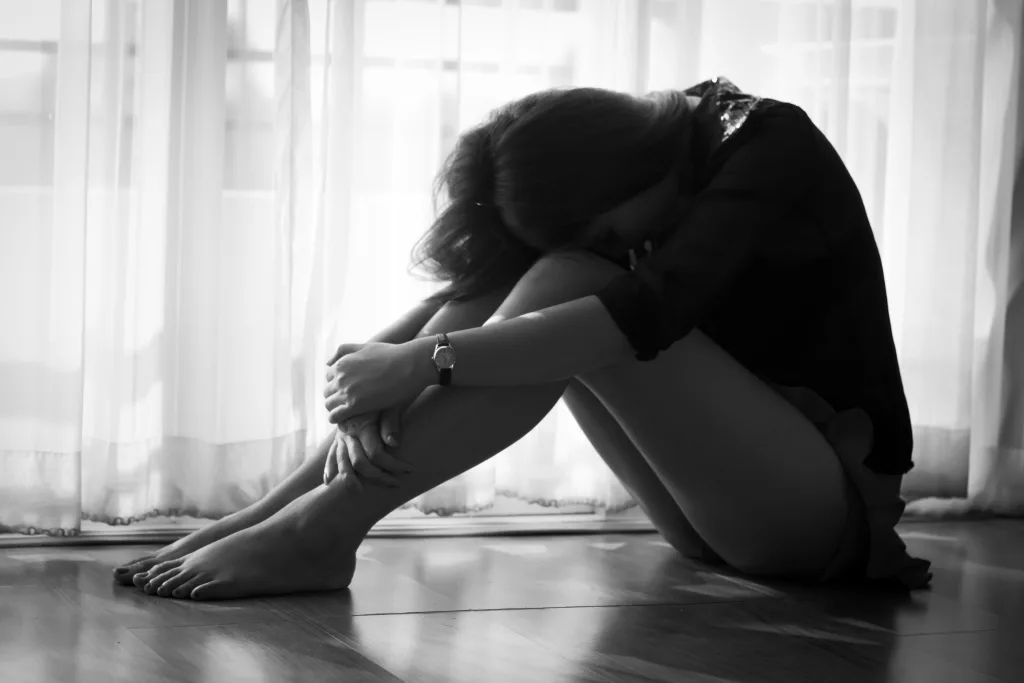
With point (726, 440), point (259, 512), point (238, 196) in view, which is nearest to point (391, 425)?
point (259, 512)

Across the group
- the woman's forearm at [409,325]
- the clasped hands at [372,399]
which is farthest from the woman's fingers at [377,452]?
the woman's forearm at [409,325]

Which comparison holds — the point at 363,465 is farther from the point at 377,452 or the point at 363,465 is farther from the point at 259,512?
the point at 259,512

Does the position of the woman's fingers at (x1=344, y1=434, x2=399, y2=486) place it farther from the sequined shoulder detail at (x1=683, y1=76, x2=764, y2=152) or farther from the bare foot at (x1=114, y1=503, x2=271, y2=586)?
the sequined shoulder detail at (x1=683, y1=76, x2=764, y2=152)

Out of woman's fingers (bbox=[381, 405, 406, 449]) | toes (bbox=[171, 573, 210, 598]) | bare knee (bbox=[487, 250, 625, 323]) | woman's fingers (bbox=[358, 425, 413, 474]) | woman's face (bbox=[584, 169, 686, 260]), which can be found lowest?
toes (bbox=[171, 573, 210, 598])

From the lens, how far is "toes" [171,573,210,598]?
4.55 feet

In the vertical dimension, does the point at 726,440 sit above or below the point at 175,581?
above

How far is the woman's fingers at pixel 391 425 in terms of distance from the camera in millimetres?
1318

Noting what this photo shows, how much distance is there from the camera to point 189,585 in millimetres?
1388

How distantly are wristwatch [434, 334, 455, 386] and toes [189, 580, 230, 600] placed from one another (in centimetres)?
36

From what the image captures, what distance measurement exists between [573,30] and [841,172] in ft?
2.53

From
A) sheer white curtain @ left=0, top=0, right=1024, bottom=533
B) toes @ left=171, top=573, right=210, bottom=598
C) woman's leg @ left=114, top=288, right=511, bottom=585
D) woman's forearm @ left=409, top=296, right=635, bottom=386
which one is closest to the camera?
woman's forearm @ left=409, top=296, right=635, bottom=386

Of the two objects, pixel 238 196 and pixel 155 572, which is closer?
pixel 155 572

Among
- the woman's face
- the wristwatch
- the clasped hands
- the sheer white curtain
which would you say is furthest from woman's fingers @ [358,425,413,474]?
the sheer white curtain

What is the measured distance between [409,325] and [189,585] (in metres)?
0.41
